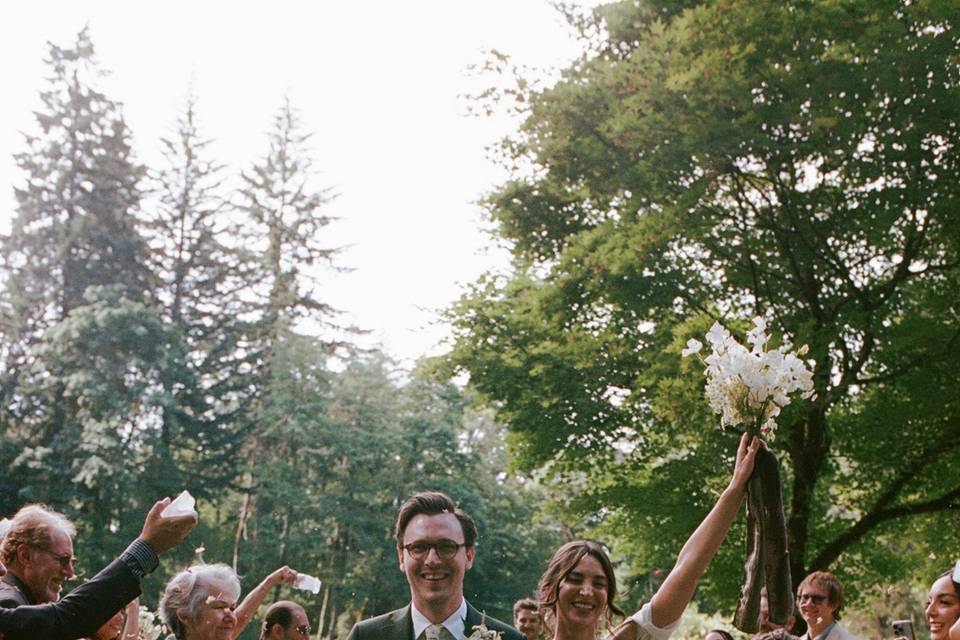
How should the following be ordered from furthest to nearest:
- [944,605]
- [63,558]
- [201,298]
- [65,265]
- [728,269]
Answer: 1. [201,298]
2. [65,265]
3. [728,269]
4. [944,605]
5. [63,558]

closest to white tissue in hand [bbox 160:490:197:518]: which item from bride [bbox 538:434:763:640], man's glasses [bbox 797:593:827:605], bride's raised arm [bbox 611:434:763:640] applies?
bride [bbox 538:434:763:640]

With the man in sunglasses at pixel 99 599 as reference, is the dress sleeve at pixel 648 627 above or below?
below

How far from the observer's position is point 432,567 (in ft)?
10.8

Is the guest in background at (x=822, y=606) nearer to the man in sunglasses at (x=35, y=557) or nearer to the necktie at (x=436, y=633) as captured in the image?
the necktie at (x=436, y=633)

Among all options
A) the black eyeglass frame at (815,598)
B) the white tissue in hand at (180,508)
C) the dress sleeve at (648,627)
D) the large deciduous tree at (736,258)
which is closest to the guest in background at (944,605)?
the black eyeglass frame at (815,598)

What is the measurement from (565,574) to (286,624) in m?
2.87

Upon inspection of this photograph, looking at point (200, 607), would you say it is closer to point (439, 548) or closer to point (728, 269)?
point (439, 548)

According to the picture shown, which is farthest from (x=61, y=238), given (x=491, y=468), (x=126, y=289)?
(x=491, y=468)

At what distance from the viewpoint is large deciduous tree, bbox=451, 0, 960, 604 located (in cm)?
1315

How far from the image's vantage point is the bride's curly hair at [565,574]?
3.38 metres

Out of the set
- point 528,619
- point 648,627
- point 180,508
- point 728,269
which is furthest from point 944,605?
point 728,269

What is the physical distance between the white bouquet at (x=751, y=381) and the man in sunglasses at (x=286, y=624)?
3.05 m

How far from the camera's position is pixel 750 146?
44.7ft

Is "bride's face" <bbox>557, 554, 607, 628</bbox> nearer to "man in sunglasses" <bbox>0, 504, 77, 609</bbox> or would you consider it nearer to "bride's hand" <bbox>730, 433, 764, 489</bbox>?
"bride's hand" <bbox>730, 433, 764, 489</bbox>
